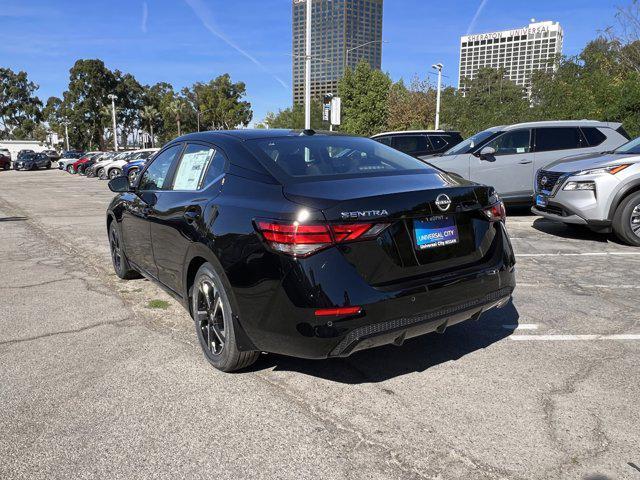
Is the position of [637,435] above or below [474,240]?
below

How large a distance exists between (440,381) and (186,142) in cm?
273

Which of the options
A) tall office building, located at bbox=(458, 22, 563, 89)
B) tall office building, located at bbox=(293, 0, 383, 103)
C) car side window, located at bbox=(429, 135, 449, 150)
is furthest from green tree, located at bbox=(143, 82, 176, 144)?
car side window, located at bbox=(429, 135, 449, 150)

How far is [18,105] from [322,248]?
103m

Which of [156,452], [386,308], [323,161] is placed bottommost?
[156,452]

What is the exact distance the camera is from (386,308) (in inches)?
110

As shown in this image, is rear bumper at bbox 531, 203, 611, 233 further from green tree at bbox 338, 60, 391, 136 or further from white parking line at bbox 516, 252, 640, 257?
green tree at bbox 338, 60, 391, 136

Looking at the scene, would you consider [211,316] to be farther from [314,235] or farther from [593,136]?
[593,136]

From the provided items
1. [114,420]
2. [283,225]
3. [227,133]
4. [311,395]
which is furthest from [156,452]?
[227,133]

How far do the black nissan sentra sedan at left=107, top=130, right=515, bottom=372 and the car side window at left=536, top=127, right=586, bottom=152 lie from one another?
23.3 feet

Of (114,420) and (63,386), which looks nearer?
(114,420)

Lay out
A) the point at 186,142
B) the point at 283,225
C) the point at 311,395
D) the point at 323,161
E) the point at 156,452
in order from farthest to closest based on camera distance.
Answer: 1. the point at 186,142
2. the point at 323,161
3. the point at 311,395
4. the point at 283,225
5. the point at 156,452

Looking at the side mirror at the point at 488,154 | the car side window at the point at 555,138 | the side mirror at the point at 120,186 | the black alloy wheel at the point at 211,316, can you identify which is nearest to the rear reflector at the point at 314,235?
the black alloy wheel at the point at 211,316

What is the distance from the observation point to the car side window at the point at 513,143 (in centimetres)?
997

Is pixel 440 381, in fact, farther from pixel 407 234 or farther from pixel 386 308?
pixel 407 234
